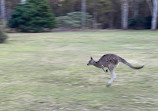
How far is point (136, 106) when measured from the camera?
575 centimetres

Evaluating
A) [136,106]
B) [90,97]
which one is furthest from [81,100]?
[136,106]

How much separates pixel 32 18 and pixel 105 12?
10074 mm

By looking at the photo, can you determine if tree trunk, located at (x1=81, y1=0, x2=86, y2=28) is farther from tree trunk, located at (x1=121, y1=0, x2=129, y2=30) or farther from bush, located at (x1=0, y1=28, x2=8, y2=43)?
bush, located at (x1=0, y1=28, x2=8, y2=43)

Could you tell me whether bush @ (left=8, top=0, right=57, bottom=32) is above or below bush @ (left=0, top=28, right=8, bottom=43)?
above

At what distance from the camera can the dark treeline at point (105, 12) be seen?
32219 millimetres

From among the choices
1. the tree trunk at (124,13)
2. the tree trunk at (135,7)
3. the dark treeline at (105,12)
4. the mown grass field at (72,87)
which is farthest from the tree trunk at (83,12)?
the mown grass field at (72,87)

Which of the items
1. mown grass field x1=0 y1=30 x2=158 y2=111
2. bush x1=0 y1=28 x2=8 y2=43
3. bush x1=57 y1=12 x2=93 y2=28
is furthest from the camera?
bush x1=57 y1=12 x2=93 y2=28

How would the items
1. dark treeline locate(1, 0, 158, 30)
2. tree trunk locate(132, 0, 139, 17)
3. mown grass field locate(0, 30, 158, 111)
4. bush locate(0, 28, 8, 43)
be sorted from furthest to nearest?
tree trunk locate(132, 0, 139, 17) < dark treeline locate(1, 0, 158, 30) < bush locate(0, 28, 8, 43) < mown grass field locate(0, 30, 158, 111)

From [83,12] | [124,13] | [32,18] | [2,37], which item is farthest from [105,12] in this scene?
[2,37]

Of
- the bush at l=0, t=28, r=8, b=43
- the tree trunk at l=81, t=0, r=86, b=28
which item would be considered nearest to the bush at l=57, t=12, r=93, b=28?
the tree trunk at l=81, t=0, r=86, b=28

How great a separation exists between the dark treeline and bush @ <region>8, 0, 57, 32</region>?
11.5ft

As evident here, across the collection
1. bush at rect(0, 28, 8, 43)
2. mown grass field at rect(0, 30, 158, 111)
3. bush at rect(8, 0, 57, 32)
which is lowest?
mown grass field at rect(0, 30, 158, 111)

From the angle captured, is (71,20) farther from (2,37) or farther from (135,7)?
(2,37)

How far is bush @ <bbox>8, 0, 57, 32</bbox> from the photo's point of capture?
27969 millimetres
